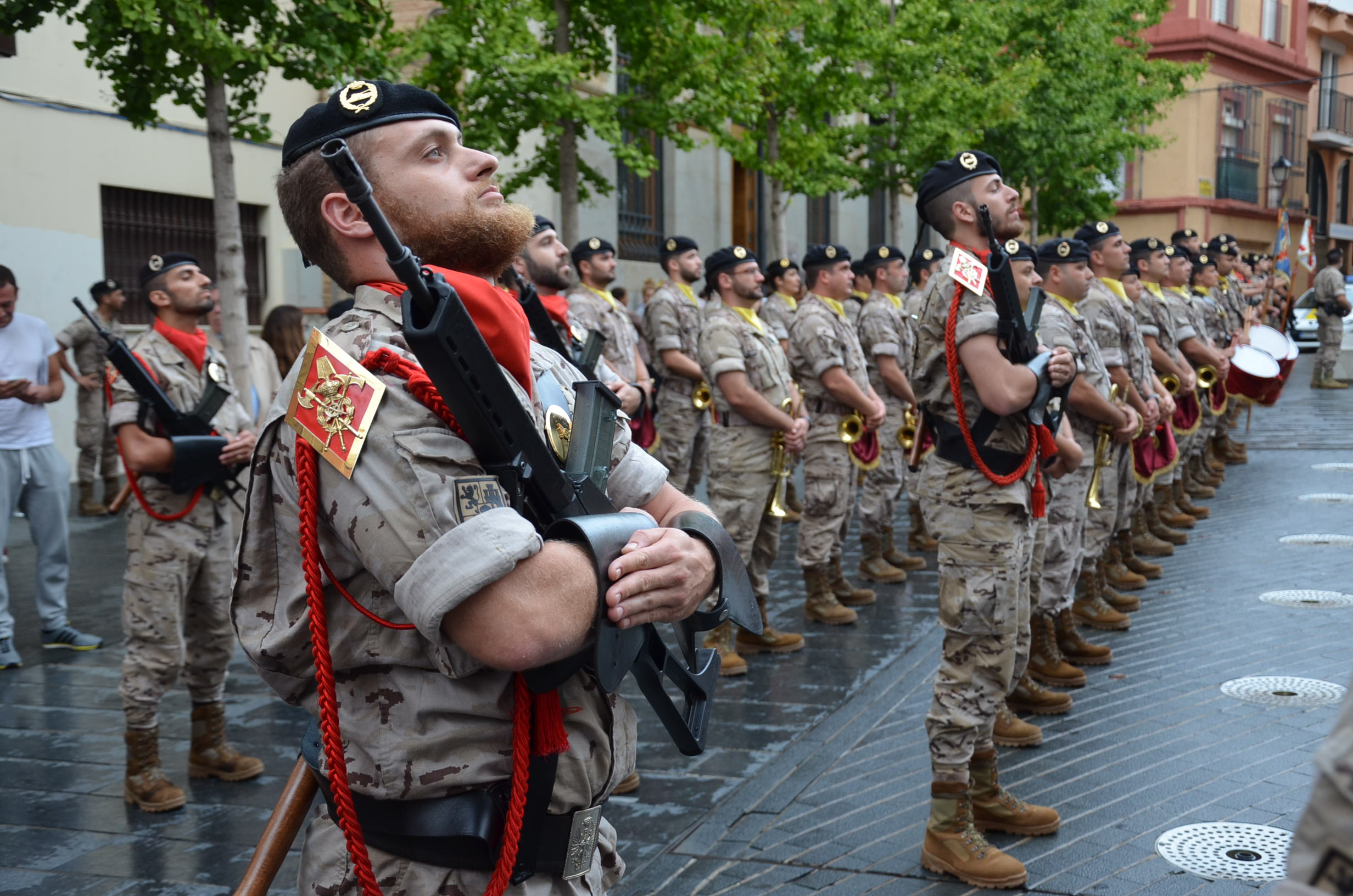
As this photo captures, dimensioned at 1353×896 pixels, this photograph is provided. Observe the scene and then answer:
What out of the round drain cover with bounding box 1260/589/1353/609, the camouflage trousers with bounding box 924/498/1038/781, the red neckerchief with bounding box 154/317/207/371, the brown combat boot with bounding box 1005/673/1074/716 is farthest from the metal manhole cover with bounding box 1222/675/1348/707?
the red neckerchief with bounding box 154/317/207/371

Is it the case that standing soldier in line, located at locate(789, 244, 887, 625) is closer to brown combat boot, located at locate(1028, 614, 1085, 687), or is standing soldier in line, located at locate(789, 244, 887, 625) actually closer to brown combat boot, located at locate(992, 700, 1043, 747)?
brown combat boot, located at locate(1028, 614, 1085, 687)

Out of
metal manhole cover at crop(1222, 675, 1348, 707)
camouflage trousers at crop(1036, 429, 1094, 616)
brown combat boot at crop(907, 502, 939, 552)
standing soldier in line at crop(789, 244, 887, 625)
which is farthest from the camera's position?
brown combat boot at crop(907, 502, 939, 552)

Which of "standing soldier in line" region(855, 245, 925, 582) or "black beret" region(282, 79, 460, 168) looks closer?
"black beret" region(282, 79, 460, 168)

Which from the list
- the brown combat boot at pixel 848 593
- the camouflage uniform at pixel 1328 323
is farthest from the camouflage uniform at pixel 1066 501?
the camouflage uniform at pixel 1328 323

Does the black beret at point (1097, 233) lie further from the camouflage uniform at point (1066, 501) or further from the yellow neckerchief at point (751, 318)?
the yellow neckerchief at point (751, 318)

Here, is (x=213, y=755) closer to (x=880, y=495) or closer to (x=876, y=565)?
(x=876, y=565)

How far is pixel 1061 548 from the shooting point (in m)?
6.08

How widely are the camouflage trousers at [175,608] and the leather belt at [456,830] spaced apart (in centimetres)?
329

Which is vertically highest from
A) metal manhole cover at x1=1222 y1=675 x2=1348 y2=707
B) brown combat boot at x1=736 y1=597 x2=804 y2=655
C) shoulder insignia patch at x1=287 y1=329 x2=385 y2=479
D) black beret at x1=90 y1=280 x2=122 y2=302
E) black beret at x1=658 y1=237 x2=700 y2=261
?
black beret at x1=658 y1=237 x2=700 y2=261

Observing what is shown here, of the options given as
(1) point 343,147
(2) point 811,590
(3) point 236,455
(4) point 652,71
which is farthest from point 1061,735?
(4) point 652,71

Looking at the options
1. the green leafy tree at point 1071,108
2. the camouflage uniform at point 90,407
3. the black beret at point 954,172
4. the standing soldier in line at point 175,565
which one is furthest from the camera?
the green leafy tree at point 1071,108

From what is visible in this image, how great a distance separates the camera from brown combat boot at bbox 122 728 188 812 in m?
4.73

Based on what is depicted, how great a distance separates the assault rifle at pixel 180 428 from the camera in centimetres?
507

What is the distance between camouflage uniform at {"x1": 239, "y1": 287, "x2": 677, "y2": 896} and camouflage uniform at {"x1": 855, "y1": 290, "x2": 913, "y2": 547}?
7.12m
